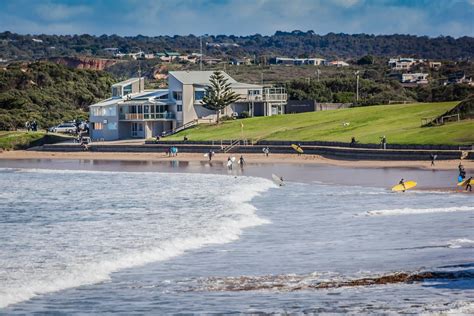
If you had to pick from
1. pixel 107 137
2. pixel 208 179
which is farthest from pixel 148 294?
pixel 107 137

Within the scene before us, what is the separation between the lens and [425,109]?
6500 centimetres

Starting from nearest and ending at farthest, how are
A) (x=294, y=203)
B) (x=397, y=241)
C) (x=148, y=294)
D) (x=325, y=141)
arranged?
(x=148, y=294), (x=397, y=241), (x=294, y=203), (x=325, y=141)

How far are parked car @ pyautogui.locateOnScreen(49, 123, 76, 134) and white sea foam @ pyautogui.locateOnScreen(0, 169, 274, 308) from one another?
31322mm

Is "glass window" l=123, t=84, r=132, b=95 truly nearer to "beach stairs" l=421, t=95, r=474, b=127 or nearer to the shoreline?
the shoreline

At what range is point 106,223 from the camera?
28.8 metres

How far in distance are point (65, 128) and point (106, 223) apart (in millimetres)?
51825

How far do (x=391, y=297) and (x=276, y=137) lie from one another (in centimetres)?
4570

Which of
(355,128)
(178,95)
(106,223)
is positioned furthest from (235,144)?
(106,223)

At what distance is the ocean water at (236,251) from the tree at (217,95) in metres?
33.0

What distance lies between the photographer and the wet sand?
41969 millimetres

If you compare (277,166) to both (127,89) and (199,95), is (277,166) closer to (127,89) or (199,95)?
(199,95)

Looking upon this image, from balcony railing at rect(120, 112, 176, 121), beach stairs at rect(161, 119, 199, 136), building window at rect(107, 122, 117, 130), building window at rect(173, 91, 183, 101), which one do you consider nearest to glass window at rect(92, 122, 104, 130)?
building window at rect(107, 122, 117, 130)

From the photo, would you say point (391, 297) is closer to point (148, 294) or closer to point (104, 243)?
point (148, 294)

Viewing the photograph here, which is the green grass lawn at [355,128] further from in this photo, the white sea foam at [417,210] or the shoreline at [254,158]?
the white sea foam at [417,210]
